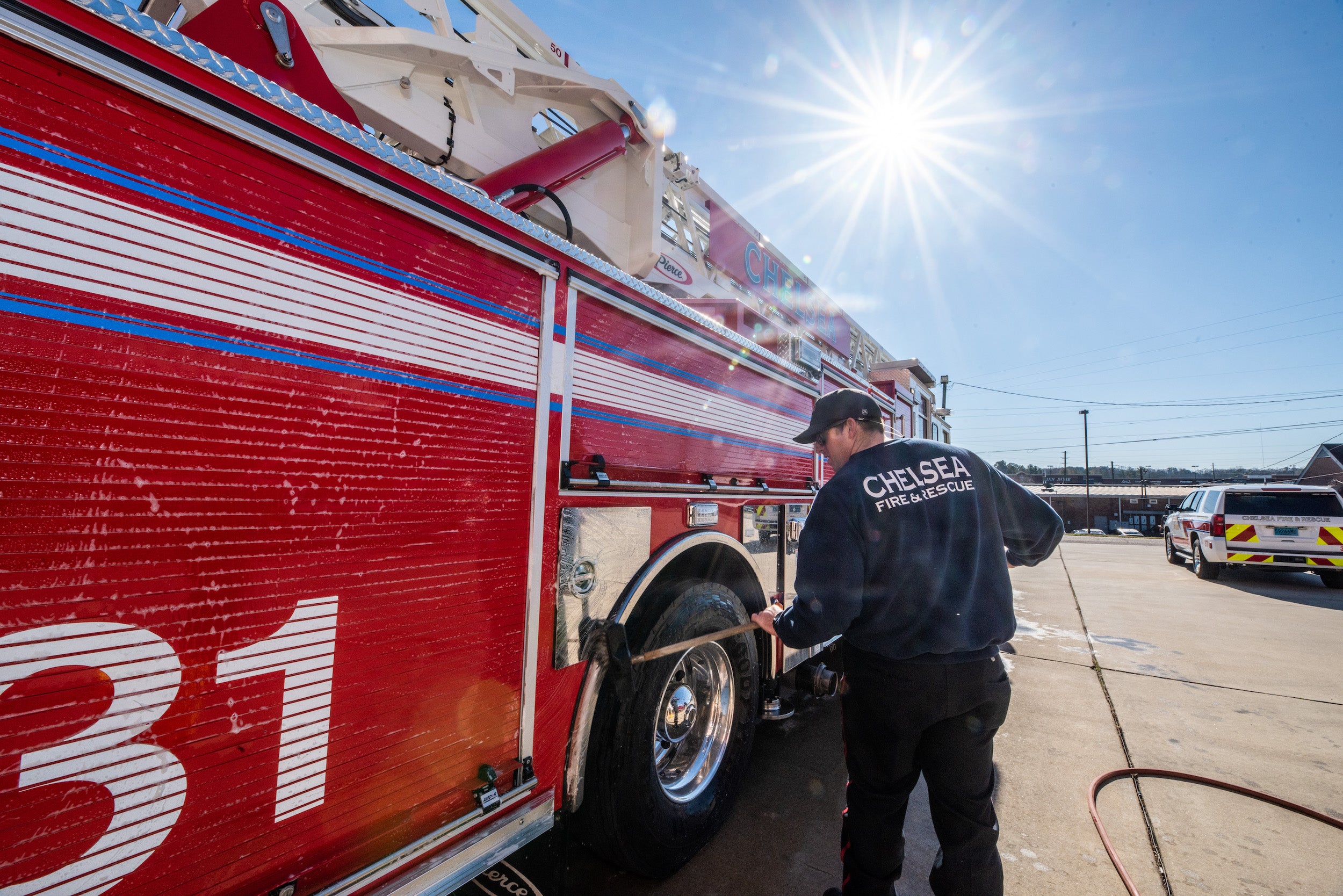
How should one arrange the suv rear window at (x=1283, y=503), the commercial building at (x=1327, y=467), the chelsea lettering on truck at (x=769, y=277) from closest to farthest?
the chelsea lettering on truck at (x=769, y=277) → the suv rear window at (x=1283, y=503) → the commercial building at (x=1327, y=467)

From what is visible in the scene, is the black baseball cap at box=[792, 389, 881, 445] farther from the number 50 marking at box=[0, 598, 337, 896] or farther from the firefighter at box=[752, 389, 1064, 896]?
the number 50 marking at box=[0, 598, 337, 896]

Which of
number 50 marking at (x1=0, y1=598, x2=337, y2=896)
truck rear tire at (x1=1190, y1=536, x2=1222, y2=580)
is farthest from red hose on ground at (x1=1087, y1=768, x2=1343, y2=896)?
truck rear tire at (x1=1190, y1=536, x2=1222, y2=580)

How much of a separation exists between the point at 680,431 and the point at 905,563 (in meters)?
0.97

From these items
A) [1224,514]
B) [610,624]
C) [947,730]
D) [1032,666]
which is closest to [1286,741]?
[1032,666]

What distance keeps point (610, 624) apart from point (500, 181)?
1862 millimetres

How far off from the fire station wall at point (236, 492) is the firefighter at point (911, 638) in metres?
1.05

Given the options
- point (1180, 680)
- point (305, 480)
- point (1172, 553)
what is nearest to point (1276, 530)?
point (1172, 553)

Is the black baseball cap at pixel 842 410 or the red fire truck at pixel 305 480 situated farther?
the black baseball cap at pixel 842 410

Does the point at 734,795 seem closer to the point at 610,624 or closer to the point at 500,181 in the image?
the point at 610,624

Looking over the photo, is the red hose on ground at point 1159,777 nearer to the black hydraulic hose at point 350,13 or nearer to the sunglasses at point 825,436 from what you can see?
the sunglasses at point 825,436

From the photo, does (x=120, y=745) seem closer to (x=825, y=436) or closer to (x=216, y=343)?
(x=216, y=343)

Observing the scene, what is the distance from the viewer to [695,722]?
249cm

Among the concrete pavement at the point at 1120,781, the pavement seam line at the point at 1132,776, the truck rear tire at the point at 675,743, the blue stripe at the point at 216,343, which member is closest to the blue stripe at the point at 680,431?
the blue stripe at the point at 216,343

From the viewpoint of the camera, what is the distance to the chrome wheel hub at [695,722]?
7.59 feet
